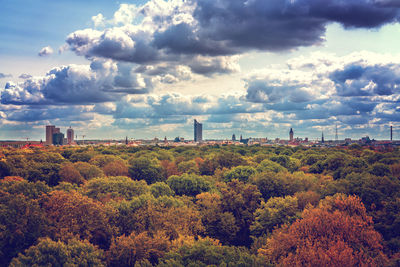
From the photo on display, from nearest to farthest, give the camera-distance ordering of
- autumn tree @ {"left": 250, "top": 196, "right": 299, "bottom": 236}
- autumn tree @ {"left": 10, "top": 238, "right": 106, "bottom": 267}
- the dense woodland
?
autumn tree @ {"left": 10, "top": 238, "right": 106, "bottom": 267}, the dense woodland, autumn tree @ {"left": 250, "top": 196, "right": 299, "bottom": 236}

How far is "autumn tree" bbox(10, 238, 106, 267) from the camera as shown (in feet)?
93.8

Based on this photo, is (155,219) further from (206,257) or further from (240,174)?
(240,174)

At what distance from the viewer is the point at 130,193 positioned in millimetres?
54562

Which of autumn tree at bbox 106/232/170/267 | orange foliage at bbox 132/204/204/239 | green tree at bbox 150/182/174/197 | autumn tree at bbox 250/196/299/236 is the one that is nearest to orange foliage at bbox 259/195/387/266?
autumn tree at bbox 250/196/299/236

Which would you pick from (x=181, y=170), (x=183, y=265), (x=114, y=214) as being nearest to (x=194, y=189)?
(x=114, y=214)

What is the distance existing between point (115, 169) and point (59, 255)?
49.8 metres

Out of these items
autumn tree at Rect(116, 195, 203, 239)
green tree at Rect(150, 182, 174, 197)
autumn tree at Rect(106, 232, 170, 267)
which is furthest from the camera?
green tree at Rect(150, 182, 174, 197)

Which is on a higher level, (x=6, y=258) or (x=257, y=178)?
(x=257, y=178)

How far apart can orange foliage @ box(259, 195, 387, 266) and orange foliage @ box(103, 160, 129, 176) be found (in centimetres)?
4756

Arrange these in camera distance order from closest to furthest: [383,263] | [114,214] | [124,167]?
[383,263] < [114,214] < [124,167]

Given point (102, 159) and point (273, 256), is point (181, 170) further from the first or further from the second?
point (273, 256)

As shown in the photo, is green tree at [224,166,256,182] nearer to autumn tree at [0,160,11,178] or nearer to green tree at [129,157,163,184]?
green tree at [129,157,163,184]

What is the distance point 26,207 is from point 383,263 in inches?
1310

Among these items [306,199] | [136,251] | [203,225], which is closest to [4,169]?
[203,225]
